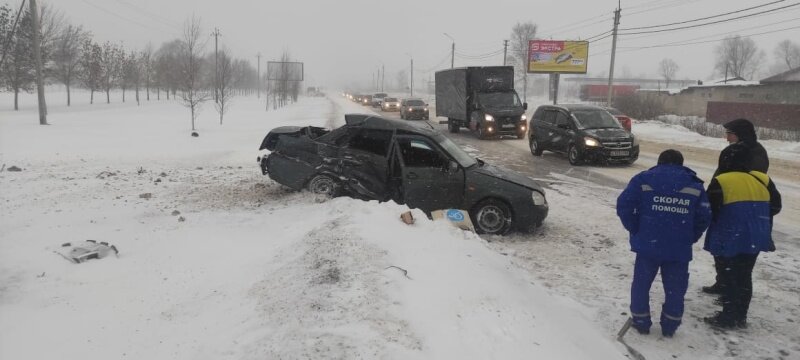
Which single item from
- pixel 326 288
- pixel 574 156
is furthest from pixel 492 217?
pixel 574 156

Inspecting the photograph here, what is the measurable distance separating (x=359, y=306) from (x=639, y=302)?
2.50 meters

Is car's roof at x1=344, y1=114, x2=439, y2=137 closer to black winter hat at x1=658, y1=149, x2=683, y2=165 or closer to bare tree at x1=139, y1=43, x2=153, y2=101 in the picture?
black winter hat at x1=658, y1=149, x2=683, y2=165

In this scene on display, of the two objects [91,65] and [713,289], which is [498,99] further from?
[91,65]

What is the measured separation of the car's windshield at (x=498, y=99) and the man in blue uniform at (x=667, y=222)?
17360 mm

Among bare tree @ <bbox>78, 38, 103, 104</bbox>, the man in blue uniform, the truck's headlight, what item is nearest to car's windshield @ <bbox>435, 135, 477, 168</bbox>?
the man in blue uniform

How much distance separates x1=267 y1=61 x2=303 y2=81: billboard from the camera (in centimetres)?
5997

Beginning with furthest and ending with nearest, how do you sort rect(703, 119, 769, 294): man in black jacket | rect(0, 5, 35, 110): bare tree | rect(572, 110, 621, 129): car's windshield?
rect(0, 5, 35, 110): bare tree < rect(572, 110, 621, 129): car's windshield < rect(703, 119, 769, 294): man in black jacket

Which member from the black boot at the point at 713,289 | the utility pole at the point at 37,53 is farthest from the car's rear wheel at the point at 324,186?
the utility pole at the point at 37,53

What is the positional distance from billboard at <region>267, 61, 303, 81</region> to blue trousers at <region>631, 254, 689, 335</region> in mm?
57755

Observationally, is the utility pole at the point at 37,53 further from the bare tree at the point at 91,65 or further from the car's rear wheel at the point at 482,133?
the bare tree at the point at 91,65

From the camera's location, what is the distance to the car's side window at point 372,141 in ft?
24.5

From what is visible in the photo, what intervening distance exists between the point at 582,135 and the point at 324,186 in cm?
910

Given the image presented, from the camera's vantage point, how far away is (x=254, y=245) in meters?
6.04

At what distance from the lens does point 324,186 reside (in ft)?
25.6
